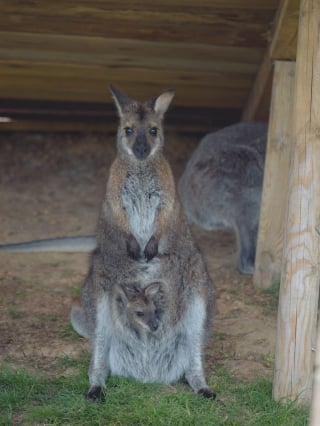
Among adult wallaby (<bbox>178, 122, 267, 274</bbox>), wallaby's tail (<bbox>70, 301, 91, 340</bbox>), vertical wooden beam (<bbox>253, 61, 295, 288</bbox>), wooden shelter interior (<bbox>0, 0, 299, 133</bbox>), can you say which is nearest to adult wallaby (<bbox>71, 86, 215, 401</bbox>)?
wallaby's tail (<bbox>70, 301, 91, 340</bbox>)

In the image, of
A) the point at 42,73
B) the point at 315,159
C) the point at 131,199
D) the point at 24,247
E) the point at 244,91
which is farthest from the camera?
the point at 244,91

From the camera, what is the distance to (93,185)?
25.6ft

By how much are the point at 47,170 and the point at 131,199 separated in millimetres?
3646

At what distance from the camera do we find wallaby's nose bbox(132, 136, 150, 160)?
440 centimetres

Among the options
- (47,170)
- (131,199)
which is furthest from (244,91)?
(131,199)

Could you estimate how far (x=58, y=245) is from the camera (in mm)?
6215

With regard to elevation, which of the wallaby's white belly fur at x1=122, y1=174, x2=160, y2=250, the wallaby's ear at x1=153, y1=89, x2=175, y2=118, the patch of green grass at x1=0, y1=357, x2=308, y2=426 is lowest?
the patch of green grass at x1=0, y1=357, x2=308, y2=426

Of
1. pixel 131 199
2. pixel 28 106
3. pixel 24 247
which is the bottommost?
pixel 24 247

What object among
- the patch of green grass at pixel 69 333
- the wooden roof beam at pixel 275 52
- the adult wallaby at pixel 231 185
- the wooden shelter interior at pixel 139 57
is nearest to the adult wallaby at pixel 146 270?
the patch of green grass at pixel 69 333

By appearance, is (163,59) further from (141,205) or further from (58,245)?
(141,205)

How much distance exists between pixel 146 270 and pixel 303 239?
82cm

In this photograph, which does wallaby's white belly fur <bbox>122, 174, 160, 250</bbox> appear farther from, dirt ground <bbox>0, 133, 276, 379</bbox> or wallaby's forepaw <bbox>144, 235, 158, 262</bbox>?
dirt ground <bbox>0, 133, 276, 379</bbox>

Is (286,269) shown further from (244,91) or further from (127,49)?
(244,91)

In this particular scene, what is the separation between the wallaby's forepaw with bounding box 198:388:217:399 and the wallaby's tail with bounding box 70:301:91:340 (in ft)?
2.58
